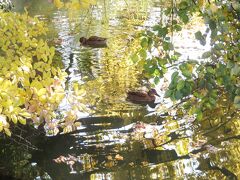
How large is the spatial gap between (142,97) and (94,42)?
11.1 feet

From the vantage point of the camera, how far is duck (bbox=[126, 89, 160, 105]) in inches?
253

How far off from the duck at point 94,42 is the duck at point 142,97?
3161 mm

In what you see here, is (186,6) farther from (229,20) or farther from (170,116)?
(170,116)

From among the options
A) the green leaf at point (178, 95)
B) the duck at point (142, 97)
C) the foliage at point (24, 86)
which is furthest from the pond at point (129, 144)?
the green leaf at point (178, 95)

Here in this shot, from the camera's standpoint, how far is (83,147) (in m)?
5.28

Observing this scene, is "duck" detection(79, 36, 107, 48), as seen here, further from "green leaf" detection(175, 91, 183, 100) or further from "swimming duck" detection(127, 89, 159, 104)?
"green leaf" detection(175, 91, 183, 100)

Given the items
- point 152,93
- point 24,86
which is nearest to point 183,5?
point 24,86

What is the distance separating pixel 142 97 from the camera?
6.43m

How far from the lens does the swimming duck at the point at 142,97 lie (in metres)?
6.43

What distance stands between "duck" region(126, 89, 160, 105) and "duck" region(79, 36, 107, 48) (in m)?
3.16

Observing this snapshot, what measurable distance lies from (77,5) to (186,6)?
55 cm

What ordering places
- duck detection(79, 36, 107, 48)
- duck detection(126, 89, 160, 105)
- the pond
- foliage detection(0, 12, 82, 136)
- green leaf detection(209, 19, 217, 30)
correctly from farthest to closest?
duck detection(79, 36, 107, 48) < duck detection(126, 89, 160, 105) < the pond < foliage detection(0, 12, 82, 136) < green leaf detection(209, 19, 217, 30)

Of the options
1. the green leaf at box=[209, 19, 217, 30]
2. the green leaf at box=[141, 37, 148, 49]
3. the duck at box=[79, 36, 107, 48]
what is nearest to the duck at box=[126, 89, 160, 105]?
the duck at box=[79, 36, 107, 48]

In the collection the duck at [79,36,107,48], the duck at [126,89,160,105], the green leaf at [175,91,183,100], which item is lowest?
the duck at [126,89,160,105]
